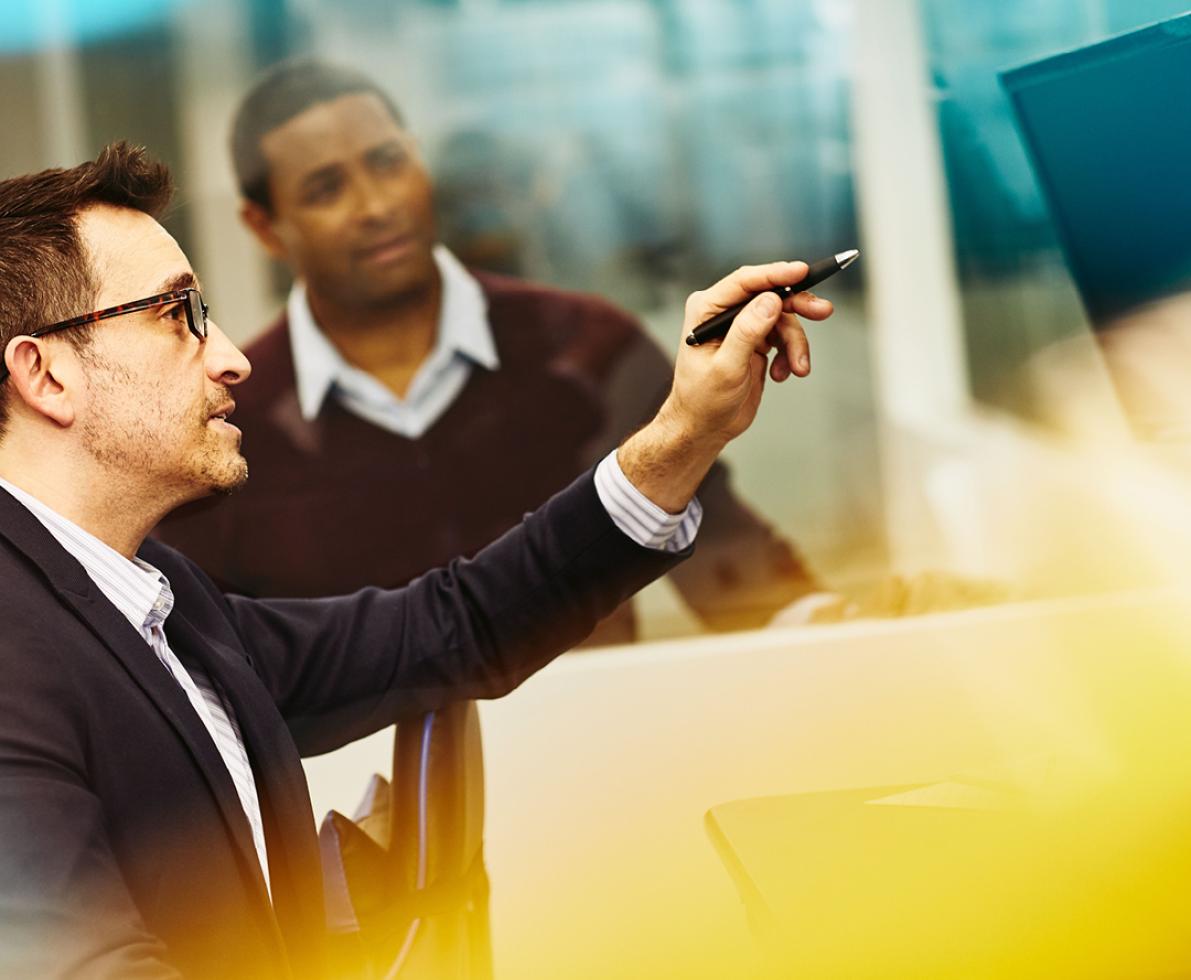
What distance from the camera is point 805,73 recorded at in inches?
120

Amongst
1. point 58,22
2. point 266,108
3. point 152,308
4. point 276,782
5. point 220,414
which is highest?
point 58,22

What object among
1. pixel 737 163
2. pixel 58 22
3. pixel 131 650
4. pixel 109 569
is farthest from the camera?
pixel 737 163

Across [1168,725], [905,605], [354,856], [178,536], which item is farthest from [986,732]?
[178,536]

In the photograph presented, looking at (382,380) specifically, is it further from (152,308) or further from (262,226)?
(152,308)

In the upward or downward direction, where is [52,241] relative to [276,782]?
upward

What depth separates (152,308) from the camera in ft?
4.09

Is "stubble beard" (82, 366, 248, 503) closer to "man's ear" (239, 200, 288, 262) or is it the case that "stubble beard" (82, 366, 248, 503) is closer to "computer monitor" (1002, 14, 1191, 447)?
"computer monitor" (1002, 14, 1191, 447)

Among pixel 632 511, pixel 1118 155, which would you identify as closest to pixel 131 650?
pixel 632 511

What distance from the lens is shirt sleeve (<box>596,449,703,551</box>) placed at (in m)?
1.35

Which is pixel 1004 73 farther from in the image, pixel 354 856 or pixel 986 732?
pixel 986 732

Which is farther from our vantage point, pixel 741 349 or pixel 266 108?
pixel 266 108

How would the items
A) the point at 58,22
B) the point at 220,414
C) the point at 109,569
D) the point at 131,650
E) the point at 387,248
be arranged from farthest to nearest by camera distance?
the point at 387,248 < the point at 58,22 < the point at 220,414 < the point at 109,569 < the point at 131,650

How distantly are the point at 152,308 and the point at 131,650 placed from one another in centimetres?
34

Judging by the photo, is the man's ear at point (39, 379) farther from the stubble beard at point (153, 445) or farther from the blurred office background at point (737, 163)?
the blurred office background at point (737, 163)
